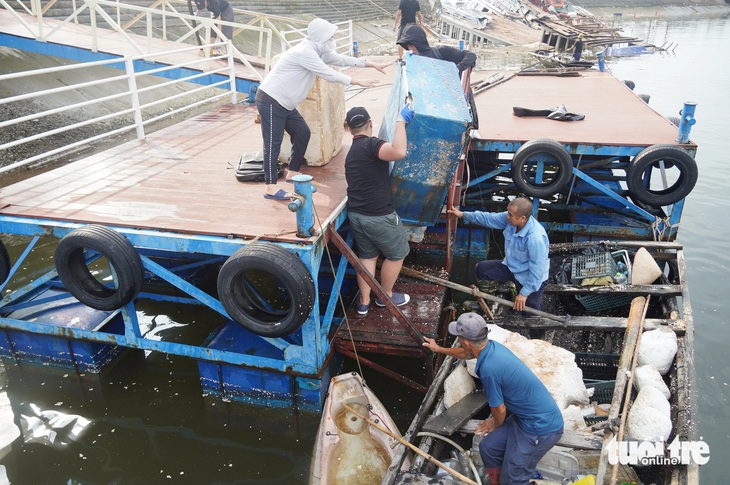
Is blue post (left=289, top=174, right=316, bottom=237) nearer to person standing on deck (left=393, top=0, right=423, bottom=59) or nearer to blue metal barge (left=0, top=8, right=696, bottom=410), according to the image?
blue metal barge (left=0, top=8, right=696, bottom=410)

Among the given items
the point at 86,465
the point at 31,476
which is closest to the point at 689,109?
the point at 86,465

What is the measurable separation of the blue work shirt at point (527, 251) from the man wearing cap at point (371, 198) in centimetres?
126

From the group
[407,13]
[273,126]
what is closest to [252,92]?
[407,13]

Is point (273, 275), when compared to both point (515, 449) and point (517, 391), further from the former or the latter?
point (515, 449)

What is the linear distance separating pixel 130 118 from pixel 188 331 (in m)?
10.5

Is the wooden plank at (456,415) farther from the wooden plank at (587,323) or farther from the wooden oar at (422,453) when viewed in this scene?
the wooden plank at (587,323)

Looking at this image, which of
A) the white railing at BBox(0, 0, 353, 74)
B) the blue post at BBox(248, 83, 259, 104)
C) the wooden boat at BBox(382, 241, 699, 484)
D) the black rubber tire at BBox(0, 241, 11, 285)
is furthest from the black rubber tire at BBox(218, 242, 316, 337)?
the blue post at BBox(248, 83, 259, 104)

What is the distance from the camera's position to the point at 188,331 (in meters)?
7.25

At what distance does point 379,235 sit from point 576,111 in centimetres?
660

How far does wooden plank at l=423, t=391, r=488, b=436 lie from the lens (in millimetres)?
4301

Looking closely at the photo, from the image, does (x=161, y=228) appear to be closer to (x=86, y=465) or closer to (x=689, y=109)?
(x=86, y=465)

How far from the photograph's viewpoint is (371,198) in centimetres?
512

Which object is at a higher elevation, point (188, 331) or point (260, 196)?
point (260, 196)

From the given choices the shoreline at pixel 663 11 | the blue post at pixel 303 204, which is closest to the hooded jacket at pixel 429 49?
the blue post at pixel 303 204
